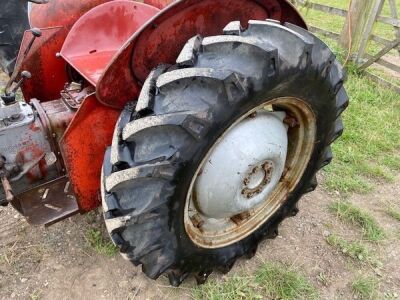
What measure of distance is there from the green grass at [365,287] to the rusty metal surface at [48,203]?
1543 millimetres

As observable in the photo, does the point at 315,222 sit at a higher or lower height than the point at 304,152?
lower

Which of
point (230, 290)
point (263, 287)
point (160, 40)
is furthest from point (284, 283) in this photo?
point (160, 40)

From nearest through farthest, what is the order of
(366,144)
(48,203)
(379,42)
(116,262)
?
(48,203)
(116,262)
(366,144)
(379,42)

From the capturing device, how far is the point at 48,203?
1.87 metres

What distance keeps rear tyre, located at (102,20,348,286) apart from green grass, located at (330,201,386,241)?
0.98 m

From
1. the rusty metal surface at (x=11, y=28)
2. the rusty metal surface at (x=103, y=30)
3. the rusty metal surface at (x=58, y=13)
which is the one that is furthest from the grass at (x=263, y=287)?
the rusty metal surface at (x=11, y=28)

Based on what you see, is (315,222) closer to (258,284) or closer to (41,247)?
(258,284)

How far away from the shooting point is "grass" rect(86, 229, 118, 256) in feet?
7.43

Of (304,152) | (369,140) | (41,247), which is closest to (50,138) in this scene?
(41,247)

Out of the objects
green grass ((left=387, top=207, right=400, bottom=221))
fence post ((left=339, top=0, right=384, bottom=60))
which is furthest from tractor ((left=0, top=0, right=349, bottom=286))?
fence post ((left=339, top=0, right=384, bottom=60))

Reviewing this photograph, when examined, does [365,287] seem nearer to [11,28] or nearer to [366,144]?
[366,144]

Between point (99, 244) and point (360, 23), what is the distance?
4580 mm

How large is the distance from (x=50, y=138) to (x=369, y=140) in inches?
111

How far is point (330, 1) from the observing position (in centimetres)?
1115
